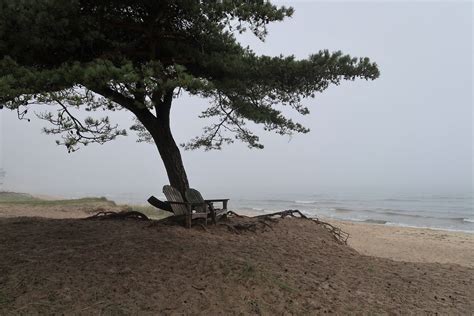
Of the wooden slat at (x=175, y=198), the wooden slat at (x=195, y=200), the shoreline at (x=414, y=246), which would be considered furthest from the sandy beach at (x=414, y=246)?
the wooden slat at (x=175, y=198)

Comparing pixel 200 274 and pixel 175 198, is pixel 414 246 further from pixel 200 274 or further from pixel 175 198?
pixel 200 274

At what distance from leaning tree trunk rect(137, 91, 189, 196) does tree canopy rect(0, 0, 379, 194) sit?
3 cm

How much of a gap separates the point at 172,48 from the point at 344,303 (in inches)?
175

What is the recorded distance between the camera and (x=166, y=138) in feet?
26.1

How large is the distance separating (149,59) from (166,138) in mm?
1640

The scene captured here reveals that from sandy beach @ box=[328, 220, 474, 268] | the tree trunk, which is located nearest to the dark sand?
the tree trunk

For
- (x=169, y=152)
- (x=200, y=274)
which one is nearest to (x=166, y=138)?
(x=169, y=152)

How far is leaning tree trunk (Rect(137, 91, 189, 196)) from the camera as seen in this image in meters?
7.90

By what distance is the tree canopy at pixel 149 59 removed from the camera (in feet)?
16.4

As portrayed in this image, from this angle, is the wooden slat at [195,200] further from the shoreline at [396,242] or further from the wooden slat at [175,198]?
the shoreline at [396,242]

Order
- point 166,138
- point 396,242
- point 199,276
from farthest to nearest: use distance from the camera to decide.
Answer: point 396,242 → point 166,138 → point 199,276

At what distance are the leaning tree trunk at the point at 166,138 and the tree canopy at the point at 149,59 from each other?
25 millimetres

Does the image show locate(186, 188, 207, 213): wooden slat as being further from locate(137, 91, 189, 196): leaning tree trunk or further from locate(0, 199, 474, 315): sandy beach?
locate(0, 199, 474, 315): sandy beach

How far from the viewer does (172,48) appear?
6.93 meters
